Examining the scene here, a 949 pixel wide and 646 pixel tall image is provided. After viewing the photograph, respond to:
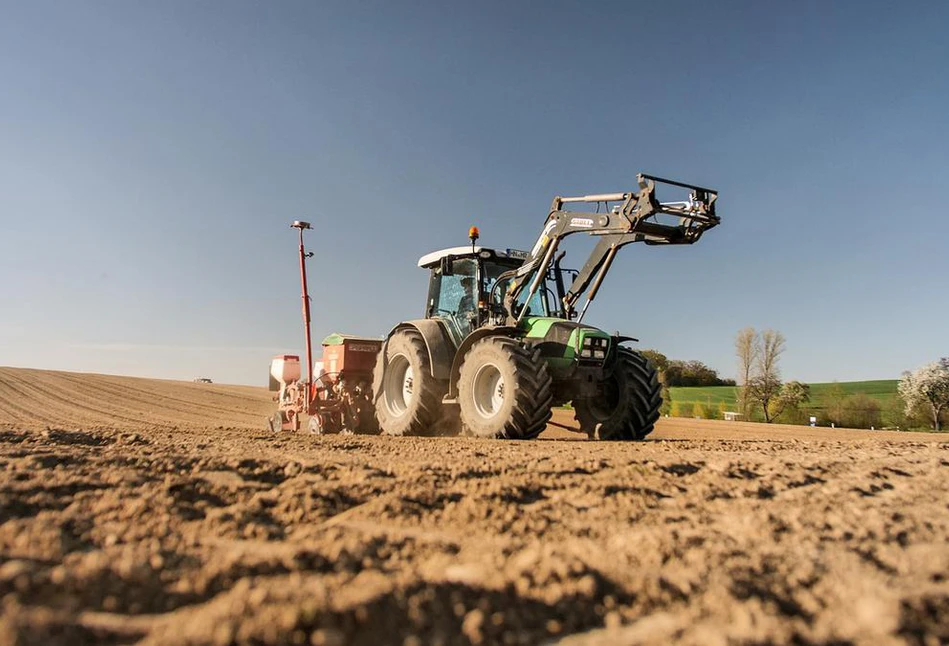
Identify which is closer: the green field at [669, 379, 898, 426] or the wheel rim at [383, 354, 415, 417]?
the wheel rim at [383, 354, 415, 417]

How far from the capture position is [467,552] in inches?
77.8

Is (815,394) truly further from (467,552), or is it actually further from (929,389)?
(467,552)

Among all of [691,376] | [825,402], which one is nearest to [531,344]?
[825,402]

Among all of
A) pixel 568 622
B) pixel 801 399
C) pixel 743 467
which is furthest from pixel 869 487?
pixel 801 399

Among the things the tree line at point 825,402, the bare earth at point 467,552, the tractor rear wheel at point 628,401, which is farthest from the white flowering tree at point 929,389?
the bare earth at point 467,552

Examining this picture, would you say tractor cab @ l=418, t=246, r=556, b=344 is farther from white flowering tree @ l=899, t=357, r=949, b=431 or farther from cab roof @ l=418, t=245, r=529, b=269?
white flowering tree @ l=899, t=357, r=949, b=431

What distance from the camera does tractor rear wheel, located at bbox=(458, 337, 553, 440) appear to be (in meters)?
6.63

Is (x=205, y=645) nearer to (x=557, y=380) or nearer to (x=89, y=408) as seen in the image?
(x=557, y=380)

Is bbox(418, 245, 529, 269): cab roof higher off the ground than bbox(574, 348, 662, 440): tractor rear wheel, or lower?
higher

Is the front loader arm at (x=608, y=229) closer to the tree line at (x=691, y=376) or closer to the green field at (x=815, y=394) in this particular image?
the green field at (x=815, y=394)

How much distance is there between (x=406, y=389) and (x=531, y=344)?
260 cm

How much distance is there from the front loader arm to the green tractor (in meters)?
0.01

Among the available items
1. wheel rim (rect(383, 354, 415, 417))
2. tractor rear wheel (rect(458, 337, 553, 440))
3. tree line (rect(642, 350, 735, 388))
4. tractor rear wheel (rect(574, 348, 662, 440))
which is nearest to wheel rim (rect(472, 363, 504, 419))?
tractor rear wheel (rect(458, 337, 553, 440))

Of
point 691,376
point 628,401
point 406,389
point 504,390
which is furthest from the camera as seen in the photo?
point 691,376
